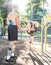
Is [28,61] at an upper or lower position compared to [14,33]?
lower

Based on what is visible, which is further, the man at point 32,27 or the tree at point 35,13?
the tree at point 35,13

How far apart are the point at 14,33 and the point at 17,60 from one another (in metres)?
0.79

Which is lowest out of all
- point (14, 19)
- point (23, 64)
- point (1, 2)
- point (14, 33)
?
point (23, 64)

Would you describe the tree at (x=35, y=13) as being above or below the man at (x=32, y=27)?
above

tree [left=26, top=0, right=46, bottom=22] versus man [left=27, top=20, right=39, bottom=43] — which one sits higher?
tree [left=26, top=0, right=46, bottom=22]

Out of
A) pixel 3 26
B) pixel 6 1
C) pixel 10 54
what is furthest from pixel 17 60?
Result: pixel 6 1

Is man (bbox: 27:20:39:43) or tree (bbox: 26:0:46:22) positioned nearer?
man (bbox: 27:20:39:43)

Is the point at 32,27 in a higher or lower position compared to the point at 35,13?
lower

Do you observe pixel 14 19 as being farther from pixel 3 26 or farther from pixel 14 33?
pixel 3 26

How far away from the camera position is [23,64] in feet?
19.9

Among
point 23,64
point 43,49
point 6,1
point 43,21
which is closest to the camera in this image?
point 23,64

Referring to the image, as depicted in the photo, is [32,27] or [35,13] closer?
[32,27]

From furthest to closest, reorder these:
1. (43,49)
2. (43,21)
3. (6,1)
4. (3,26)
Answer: (6,1) < (3,26) < (43,49) < (43,21)

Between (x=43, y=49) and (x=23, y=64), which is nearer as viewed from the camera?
(x=23, y=64)
